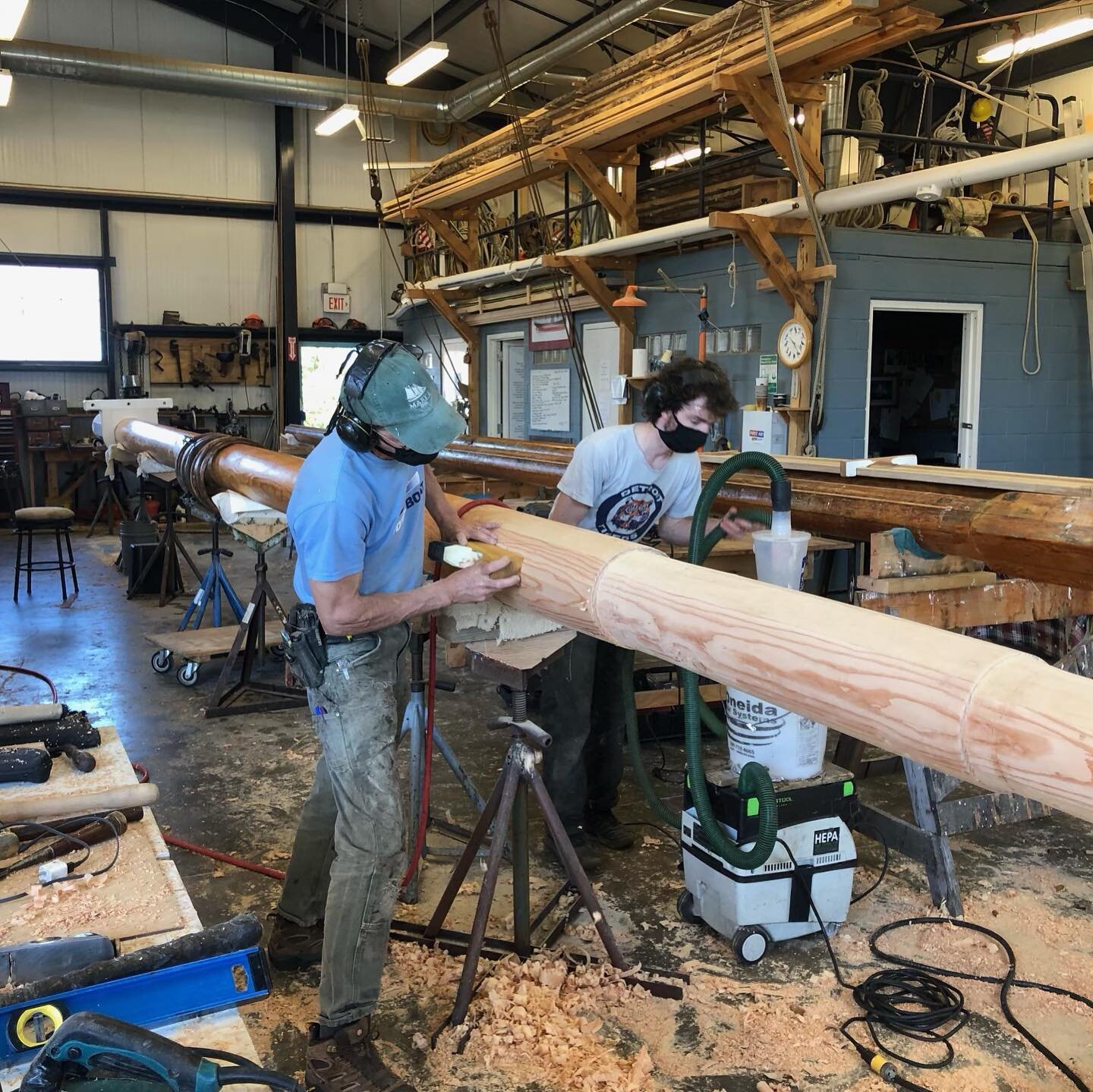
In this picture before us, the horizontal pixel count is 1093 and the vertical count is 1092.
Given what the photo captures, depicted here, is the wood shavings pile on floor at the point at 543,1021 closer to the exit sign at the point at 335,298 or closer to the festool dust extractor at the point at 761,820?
the festool dust extractor at the point at 761,820

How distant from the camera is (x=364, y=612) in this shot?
2.27 m

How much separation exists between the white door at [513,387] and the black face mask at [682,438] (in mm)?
8458

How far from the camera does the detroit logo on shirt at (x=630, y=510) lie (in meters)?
3.39

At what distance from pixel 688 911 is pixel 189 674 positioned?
348cm

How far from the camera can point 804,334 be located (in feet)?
22.6

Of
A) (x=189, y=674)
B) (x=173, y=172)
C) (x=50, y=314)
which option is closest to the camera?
(x=189, y=674)

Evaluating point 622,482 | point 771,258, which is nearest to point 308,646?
point 622,482

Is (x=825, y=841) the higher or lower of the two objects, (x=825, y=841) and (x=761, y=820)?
the lower

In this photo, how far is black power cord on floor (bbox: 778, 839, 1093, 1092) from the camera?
248cm

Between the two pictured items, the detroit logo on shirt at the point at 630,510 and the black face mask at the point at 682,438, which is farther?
the detroit logo on shirt at the point at 630,510

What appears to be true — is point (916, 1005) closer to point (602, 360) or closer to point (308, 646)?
point (308, 646)

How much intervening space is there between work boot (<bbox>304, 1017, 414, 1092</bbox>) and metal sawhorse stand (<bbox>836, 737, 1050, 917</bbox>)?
71.3 inches

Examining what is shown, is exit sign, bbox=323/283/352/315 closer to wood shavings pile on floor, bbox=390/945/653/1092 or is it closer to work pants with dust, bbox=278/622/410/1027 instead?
wood shavings pile on floor, bbox=390/945/653/1092

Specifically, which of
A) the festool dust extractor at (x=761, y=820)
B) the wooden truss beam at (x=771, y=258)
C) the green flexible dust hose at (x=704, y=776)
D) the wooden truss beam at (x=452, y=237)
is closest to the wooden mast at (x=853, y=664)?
the green flexible dust hose at (x=704, y=776)
